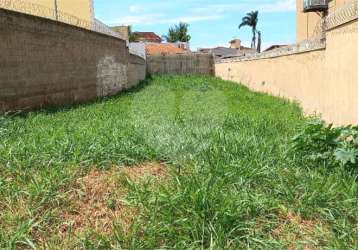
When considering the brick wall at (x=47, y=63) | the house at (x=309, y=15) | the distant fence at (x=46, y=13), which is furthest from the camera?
the house at (x=309, y=15)

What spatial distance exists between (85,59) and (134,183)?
32.0 feet

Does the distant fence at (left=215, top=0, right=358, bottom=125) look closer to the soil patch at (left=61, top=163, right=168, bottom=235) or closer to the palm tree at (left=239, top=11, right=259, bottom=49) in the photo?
the soil patch at (left=61, top=163, right=168, bottom=235)

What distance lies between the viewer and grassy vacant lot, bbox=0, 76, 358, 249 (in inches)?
132

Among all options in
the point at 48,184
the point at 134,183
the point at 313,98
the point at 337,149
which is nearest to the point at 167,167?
the point at 134,183

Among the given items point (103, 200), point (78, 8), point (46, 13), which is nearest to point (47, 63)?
point (46, 13)

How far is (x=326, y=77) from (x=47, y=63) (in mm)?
5793

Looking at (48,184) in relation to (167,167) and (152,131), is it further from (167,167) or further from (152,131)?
(152,131)

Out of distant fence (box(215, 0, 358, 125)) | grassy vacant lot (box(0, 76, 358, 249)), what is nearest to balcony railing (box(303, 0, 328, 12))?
distant fence (box(215, 0, 358, 125))

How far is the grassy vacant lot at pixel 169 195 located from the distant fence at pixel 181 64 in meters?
25.9

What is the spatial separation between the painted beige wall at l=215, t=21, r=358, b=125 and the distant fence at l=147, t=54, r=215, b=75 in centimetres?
1534

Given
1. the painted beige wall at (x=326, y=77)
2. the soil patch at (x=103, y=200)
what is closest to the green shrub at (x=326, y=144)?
the soil patch at (x=103, y=200)

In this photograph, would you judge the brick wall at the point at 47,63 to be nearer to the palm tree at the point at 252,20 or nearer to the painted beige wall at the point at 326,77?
the painted beige wall at the point at 326,77

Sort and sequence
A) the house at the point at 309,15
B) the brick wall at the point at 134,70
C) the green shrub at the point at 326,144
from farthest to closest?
the house at the point at 309,15 < the brick wall at the point at 134,70 < the green shrub at the point at 326,144

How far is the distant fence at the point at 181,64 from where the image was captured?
31.1 m
